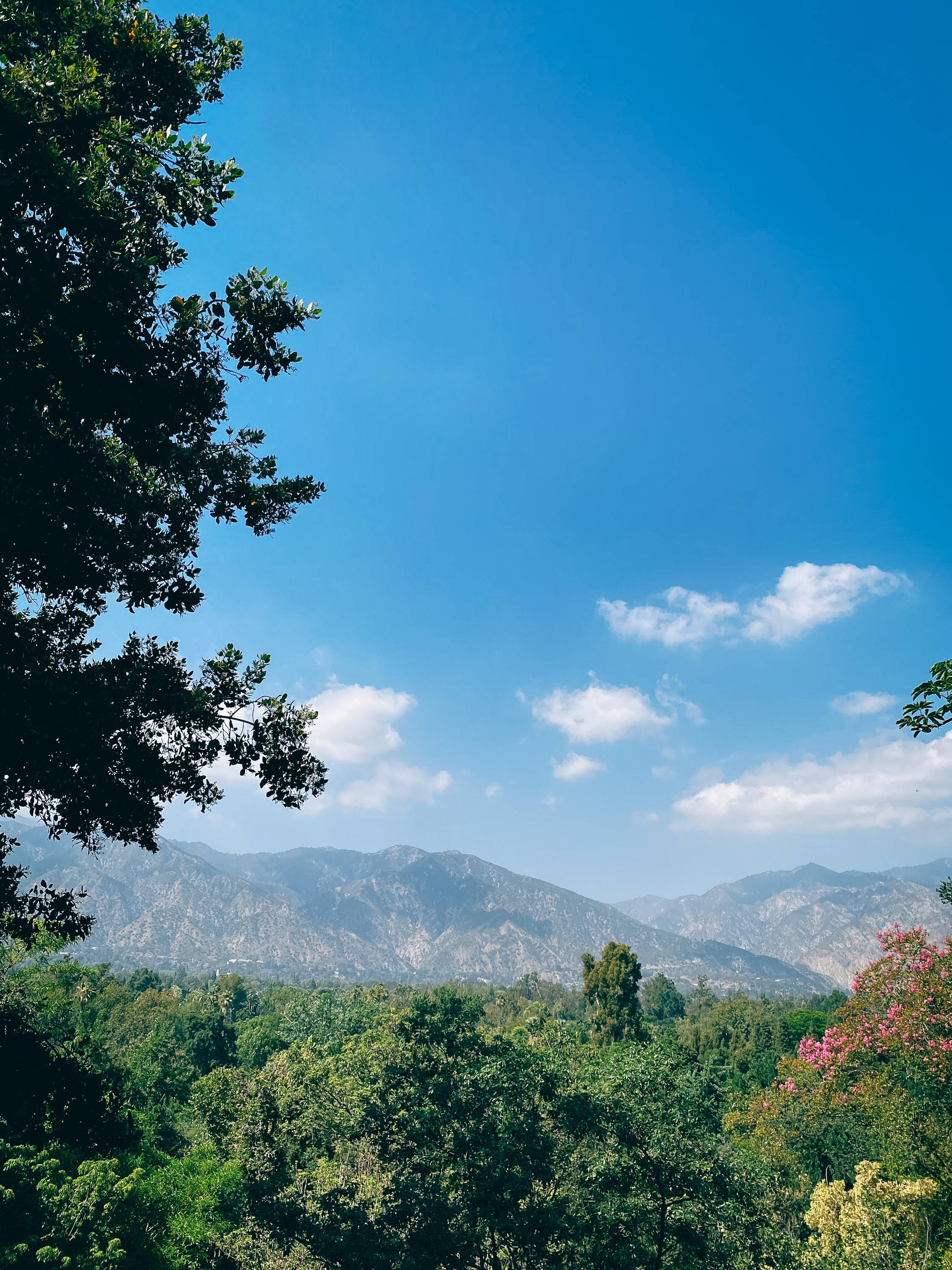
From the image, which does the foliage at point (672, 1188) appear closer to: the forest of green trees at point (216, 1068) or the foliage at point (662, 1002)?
the forest of green trees at point (216, 1068)

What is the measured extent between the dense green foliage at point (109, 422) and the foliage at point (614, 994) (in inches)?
1895

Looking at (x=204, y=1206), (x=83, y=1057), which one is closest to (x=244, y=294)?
(x=83, y=1057)

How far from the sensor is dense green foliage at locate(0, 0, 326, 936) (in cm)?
544

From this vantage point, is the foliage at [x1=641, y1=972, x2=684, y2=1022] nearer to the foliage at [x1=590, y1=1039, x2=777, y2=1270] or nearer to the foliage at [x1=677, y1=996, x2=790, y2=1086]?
the foliage at [x1=677, y1=996, x2=790, y2=1086]

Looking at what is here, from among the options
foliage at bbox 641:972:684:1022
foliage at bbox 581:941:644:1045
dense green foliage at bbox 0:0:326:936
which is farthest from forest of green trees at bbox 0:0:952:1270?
foliage at bbox 641:972:684:1022

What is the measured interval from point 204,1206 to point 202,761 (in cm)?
2140

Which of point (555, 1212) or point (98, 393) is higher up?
point (98, 393)

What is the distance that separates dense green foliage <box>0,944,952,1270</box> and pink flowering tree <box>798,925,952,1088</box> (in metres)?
1.96

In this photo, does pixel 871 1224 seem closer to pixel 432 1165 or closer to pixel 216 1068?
pixel 432 1165

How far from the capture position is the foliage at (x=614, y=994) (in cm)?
4772

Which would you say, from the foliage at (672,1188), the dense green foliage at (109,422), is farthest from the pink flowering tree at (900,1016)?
the dense green foliage at (109,422)

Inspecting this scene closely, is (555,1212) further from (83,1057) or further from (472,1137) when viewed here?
(83,1057)

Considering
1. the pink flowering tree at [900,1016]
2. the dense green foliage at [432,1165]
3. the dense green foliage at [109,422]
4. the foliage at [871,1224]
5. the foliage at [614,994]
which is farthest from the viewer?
the foliage at [614,994]

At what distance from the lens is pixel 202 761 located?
738cm
